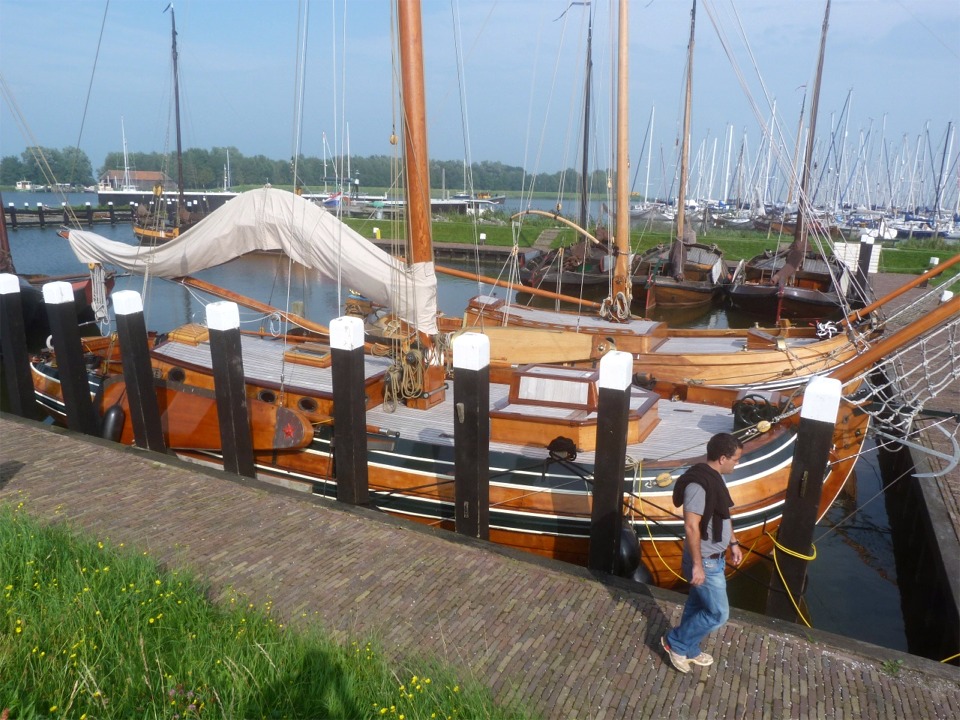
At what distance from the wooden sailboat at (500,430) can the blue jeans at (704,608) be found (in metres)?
2.09

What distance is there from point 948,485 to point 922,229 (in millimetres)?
54657

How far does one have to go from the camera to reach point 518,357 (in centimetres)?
1117

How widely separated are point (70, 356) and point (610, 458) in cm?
736

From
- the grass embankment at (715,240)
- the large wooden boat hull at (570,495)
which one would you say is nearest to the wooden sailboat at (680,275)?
the grass embankment at (715,240)

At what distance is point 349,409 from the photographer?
7160 mm

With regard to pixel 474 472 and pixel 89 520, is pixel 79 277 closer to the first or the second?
pixel 89 520

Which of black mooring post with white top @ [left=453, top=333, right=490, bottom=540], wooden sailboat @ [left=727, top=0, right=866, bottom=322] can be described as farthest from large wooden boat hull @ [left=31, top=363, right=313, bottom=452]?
wooden sailboat @ [left=727, top=0, right=866, bottom=322]

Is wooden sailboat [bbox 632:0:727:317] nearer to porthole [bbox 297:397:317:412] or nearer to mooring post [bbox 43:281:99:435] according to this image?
porthole [bbox 297:397:317:412]

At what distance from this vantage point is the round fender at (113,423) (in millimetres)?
9422

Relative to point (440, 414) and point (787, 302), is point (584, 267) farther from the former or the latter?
point (440, 414)

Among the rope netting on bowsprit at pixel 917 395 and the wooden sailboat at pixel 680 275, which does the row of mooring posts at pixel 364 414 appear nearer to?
the rope netting on bowsprit at pixel 917 395

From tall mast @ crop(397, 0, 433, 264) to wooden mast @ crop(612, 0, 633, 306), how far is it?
5.42m

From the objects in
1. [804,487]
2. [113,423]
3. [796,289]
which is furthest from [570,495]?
[796,289]

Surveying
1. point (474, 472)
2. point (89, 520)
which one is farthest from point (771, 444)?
point (89, 520)
